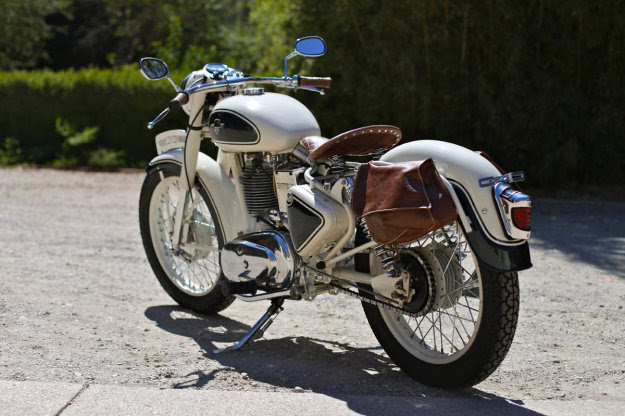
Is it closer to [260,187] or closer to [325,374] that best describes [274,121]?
[260,187]

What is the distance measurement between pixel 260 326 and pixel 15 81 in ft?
34.1

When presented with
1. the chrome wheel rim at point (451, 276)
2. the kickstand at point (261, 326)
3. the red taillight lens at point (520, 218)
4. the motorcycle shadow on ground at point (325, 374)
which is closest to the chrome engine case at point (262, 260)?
the kickstand at point (261, 326)

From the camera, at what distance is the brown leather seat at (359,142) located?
3.83 metres

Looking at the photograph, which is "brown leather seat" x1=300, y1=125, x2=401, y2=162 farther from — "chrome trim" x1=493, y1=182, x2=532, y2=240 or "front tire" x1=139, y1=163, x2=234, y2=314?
"front tire" x1=139, y1=163, x2=234, y2=314

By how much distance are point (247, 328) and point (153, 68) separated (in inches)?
61.8

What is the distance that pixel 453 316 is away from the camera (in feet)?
12.2

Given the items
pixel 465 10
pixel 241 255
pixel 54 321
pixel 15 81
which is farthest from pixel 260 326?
pixel 15 81

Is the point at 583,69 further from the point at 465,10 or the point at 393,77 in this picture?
the point at 393,77

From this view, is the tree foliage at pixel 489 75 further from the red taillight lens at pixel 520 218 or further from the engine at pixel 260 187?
the red taillight lens at pixel 520 218

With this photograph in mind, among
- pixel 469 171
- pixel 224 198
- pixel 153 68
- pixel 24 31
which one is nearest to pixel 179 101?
pixel 153 68

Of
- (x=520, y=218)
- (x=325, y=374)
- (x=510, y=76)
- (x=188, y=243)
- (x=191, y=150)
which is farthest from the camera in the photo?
(x=510, y=76)

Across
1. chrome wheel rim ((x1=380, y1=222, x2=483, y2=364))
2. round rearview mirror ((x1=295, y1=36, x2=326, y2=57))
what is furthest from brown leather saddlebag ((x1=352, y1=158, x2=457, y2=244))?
round rearview mirror ((x1=295, y1=36, x2=326, y2=57))

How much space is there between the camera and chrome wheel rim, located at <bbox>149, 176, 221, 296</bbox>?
501cm

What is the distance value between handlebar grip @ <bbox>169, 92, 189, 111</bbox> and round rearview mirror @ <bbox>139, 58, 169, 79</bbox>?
0.51 ft
